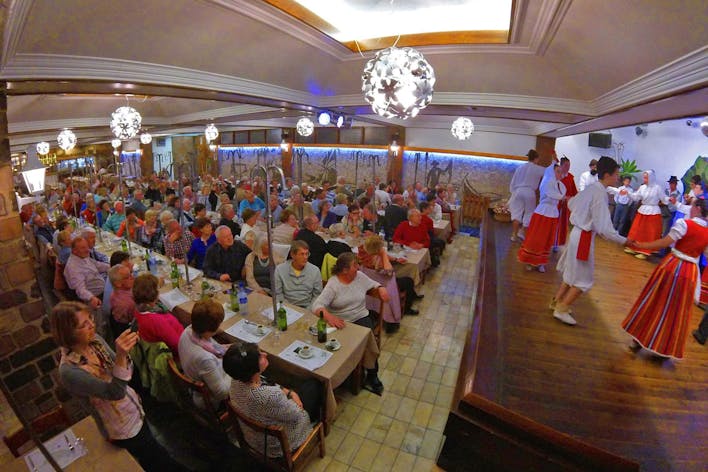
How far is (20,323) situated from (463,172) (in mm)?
10709

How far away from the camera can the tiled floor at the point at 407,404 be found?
9.26ft

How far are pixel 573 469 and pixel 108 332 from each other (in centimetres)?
474

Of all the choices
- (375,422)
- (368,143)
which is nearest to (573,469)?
(375,422)

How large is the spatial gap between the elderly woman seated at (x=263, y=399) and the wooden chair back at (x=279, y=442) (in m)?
0.04

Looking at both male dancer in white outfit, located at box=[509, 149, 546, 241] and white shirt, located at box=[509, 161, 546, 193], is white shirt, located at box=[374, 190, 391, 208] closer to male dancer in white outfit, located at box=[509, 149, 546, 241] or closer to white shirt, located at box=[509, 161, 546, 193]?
male dancer in white outfit, located at box=[509, 149, 546, 241]

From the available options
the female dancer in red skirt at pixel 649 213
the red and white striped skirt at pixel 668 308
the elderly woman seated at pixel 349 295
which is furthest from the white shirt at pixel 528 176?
the elderly woman seated at pixel 349 295

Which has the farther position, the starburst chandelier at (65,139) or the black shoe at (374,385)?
the starburst chandelier at (65,139)

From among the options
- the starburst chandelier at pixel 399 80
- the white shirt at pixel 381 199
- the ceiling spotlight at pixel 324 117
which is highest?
the ceiling spotlight at pixel 324 117

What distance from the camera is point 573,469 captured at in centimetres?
173

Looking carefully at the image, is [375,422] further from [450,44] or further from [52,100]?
[52,100]

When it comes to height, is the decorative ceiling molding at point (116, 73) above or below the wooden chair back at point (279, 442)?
above

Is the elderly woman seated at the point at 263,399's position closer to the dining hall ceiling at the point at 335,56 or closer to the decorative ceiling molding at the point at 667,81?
the dining hall ceiling at the point at 335,56

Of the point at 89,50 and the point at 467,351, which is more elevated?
the point at 89,50

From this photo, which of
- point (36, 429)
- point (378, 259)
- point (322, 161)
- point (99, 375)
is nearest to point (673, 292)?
point (378, 259)
